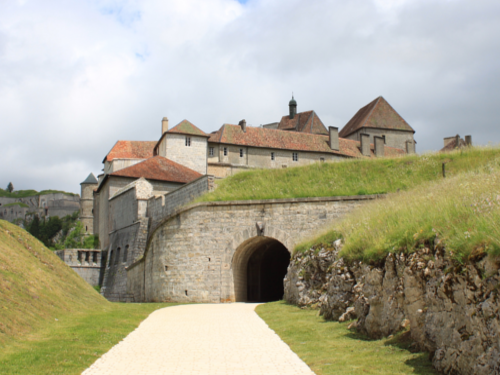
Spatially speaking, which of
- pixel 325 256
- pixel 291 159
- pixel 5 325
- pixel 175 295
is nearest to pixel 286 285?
pixel 325 256

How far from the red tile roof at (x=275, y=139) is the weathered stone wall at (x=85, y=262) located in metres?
17.9

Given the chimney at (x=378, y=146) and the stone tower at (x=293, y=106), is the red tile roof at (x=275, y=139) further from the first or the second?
the stone tower at (x=293, y=106)

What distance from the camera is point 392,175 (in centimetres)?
2230

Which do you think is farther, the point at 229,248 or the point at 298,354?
the point at 229,248

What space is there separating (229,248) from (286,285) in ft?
14.1

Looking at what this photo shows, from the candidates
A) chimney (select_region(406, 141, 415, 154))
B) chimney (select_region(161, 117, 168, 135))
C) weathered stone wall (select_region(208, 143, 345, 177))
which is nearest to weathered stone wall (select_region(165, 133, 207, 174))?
weathered stone wall (select_region(208, 143, 345, 177))

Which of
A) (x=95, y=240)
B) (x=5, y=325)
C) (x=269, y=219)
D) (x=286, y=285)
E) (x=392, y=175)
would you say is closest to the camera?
(x=5, y=325)

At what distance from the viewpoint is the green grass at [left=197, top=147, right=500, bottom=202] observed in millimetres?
21219

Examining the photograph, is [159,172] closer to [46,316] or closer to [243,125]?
[243,125]

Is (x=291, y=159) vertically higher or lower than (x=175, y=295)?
higher

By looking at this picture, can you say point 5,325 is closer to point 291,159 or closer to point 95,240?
point 95,240

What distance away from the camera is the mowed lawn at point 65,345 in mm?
6990

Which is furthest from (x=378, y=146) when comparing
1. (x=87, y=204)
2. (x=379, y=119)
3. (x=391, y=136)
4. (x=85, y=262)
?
(x=87, y=204)

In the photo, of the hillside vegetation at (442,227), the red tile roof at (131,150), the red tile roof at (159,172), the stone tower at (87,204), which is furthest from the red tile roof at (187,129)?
the hillside vegetation at (442,227)
